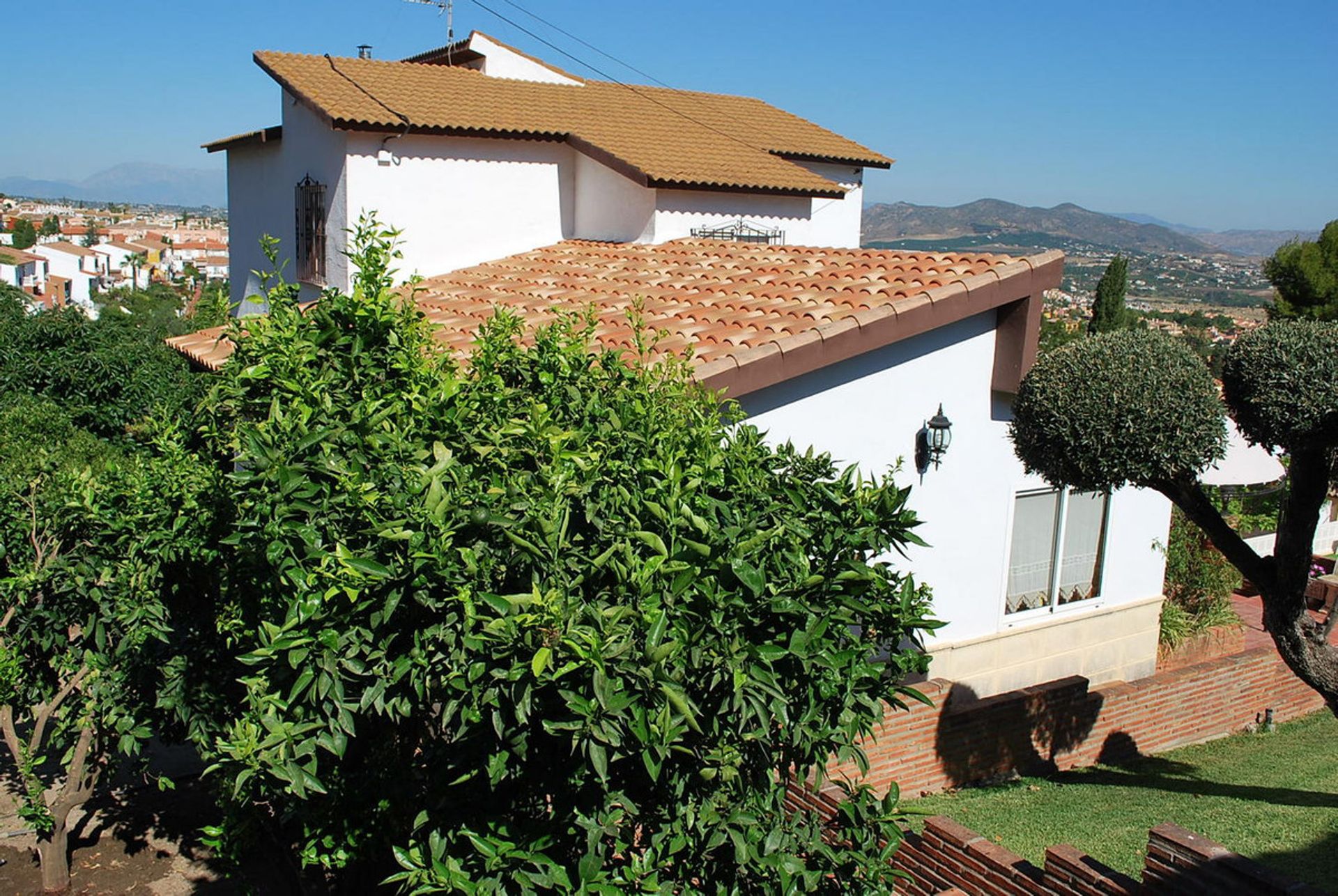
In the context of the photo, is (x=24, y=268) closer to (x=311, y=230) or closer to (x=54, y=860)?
(x=311, y=230)

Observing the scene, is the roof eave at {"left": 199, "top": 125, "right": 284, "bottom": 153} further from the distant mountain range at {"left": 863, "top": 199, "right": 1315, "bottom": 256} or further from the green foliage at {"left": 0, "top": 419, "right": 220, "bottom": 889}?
the distant mountain range at {"left": 863, "top": 199, "right": 1315, "bottom": 256}

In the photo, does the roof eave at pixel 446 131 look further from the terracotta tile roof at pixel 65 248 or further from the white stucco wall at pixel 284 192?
the terracotta tile roof at pixel 65 248

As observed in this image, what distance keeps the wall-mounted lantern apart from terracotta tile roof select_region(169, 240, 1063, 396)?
0.87m

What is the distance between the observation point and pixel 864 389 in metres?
9.52

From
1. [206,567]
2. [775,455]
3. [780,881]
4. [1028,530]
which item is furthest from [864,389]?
[780,881]

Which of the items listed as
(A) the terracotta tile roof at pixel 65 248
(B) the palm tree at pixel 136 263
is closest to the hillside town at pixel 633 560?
(A) the terracotta tile roof at pixel 65 248

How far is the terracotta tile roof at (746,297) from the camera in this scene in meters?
8.87

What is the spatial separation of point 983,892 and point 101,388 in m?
17.0

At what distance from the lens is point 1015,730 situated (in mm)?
9656

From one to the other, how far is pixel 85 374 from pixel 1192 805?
17781mm

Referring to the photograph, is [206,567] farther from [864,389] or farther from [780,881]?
[864,389]

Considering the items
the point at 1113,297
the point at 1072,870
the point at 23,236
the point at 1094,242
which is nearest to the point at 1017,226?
the point at 1094,242

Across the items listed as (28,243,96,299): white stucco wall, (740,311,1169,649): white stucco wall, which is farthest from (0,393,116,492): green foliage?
(28,243,96,299): white stucco wall

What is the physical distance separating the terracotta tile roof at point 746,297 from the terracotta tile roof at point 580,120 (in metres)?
1.69
